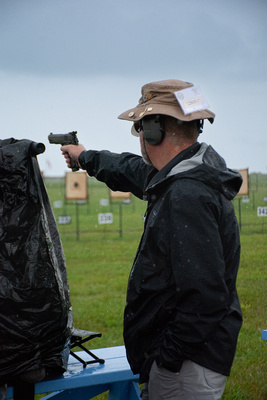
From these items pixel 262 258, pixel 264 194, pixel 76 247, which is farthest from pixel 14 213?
pixel 264 194

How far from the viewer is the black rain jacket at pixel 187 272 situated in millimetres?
1511

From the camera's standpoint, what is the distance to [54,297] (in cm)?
199

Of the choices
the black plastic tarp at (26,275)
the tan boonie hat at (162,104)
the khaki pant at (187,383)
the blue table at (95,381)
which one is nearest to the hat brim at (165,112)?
the tan boonie hat at (162,104)

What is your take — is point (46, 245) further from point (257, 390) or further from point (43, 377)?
point (257, 390)

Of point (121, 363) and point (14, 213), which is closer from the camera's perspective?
point (14, 213)

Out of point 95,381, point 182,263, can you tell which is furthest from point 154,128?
point 95,381

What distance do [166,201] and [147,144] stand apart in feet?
0.94

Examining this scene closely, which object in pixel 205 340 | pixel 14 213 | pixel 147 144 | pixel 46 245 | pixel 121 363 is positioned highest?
pixel 147 144

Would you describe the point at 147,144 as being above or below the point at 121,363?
above

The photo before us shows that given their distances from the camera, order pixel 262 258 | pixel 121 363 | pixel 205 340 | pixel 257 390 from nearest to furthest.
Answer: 1. pixel 205 340
2. pixel 121 363
3. pixel 257 390
4. pixel 262 258

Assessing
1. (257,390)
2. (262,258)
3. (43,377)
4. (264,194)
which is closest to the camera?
(43,377)

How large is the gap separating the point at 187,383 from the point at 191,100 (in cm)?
97

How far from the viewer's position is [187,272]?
59.5 inches

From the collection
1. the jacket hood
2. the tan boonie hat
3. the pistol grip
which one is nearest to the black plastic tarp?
the pistol grip
